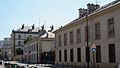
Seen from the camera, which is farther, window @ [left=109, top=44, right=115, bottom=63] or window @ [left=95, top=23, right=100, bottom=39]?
window @ [left=95, top=23, right=100, bottom=39]

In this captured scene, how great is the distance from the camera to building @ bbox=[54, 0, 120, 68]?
111 feet

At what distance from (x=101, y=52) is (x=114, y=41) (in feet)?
11.7

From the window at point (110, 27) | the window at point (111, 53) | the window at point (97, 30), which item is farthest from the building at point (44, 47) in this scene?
the window at point (111, 53)

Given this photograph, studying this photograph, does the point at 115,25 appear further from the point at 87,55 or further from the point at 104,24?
the point at 87,55

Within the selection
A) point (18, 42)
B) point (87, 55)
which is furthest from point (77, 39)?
point (18, 42)

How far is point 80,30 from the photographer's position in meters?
44.6

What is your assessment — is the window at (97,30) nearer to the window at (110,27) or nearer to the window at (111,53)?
the window at (110,27)

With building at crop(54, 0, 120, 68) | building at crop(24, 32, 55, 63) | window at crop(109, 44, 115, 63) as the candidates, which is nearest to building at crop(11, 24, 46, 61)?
building at crop(24, 32, 55, 63)

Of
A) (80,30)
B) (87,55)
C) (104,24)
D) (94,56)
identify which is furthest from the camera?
(80,30)

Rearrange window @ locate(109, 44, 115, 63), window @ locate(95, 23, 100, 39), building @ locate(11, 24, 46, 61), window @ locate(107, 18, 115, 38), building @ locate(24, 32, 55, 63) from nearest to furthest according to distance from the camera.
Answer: window @ locate(109, 44, 115, 63) → window @ locate(107, 18, 115, 38) → window @ locate(95, 23, 100, 39) → building @ locate(24, 32, 55, 63) → building @ locate(11, 24, 46, 61)

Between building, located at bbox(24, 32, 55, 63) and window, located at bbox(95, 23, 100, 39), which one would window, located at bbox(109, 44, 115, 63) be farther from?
building, located at bbox(24, 32, 55, 63)

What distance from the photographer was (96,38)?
3888 cm

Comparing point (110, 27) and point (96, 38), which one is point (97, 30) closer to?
point (96, 38)

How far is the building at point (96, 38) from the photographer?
33.9 meters
